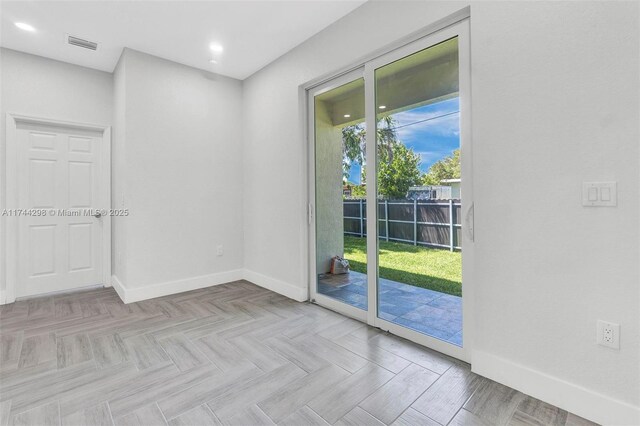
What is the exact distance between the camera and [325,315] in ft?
9.88

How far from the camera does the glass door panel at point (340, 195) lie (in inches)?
115

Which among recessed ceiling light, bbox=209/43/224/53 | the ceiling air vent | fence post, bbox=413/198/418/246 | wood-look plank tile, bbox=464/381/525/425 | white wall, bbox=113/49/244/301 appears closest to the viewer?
wood-look plank tile, bbox=464/381/525/425

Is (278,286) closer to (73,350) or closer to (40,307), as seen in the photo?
(73,350)

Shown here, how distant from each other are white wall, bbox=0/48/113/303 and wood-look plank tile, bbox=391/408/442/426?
428cm

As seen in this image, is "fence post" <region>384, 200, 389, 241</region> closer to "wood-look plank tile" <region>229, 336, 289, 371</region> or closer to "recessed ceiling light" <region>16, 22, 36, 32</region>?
"wood-look plank tile" <region>229, 336, 289, 371</region>

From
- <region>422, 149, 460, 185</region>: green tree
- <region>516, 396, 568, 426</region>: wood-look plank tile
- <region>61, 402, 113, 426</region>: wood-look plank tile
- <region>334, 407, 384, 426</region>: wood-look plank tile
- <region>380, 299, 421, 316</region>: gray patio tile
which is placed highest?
<region>422, 149, 460, 185</region>: green tree

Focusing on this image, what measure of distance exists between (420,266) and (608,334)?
1.15 metres

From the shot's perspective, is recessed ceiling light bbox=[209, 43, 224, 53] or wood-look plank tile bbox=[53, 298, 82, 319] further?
recessed ceiling light bbox=[209, 43, 224, 53]

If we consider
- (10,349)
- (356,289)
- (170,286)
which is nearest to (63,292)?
(170,286)

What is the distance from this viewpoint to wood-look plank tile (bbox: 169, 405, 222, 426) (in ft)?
5.16

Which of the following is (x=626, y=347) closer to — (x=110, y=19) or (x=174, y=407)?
(x=174, y=407)

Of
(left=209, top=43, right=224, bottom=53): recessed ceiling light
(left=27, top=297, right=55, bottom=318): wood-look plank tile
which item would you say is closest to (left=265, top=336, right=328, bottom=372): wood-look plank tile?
(left=27, top=297, right=55, bottom=318): wood-look plank tile

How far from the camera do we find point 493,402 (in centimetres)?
171

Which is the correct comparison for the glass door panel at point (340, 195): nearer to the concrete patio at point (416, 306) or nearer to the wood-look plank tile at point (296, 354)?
the concrete patio at point (416, 306)
